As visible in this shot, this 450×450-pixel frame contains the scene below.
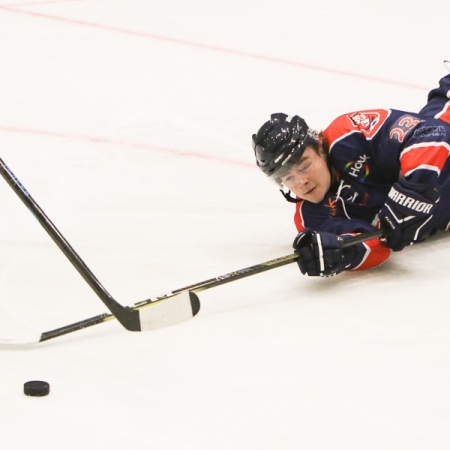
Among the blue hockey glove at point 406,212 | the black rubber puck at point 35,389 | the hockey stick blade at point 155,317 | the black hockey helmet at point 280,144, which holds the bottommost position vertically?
the black rubber puck at point 35,389

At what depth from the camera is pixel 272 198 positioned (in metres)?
3.30

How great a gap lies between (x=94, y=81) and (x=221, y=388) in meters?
2.44

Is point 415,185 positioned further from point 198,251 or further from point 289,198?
point 198,251

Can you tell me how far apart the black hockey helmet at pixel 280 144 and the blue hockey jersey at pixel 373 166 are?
155 mm

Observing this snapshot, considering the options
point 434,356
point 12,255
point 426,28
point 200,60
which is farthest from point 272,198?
point 426,28

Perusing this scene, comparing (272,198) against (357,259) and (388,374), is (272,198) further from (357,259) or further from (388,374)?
(388,374)

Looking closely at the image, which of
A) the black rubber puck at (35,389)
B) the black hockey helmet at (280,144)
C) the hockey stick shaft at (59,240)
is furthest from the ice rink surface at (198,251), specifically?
the black hockey helmet at (280,144)

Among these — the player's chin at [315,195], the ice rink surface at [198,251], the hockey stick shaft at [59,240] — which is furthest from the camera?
the player's chin at [315,195]

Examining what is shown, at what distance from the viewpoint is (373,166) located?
2.84m

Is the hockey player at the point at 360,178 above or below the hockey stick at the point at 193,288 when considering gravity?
above

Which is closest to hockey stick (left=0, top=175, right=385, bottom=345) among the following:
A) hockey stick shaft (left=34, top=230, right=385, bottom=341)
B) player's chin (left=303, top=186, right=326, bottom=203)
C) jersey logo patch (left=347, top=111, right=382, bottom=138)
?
hockey stick shaft (left=34, top=230, right=385, bottom=341)

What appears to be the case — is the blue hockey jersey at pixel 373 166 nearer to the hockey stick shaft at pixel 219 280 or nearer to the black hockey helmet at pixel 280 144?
the hockey stick shaft at pixel 219 280

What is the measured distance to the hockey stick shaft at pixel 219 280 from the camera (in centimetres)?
234

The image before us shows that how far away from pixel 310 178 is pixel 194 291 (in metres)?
0.48
